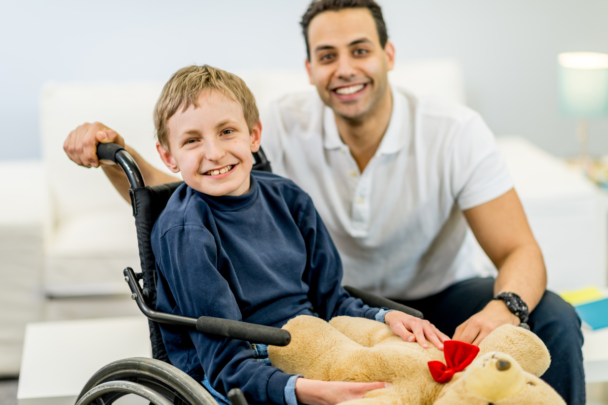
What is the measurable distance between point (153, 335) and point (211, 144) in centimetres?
36

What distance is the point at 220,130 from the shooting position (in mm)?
1048

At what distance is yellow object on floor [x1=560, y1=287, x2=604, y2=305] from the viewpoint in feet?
5.83

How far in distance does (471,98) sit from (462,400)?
7.90ft

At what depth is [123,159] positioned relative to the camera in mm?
1142

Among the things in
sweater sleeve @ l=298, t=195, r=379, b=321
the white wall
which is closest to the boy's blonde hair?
sweater sleeve @ l=298, t=195, r=379, b=321

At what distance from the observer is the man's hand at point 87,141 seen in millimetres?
1217

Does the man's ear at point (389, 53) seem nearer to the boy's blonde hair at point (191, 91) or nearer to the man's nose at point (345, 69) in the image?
the man's nose at point (345, 69)

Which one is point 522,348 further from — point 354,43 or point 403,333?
point 354,43

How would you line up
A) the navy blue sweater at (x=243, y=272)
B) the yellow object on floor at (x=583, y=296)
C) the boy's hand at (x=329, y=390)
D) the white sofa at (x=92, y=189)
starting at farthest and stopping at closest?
1. the white sofa at (x=92, y=189)
2. the yellow object on floor at (x=583, y=296)
3. the navy blue sweater at (x=243, y=272)
4. the boy's hand at (x=329, y=390)

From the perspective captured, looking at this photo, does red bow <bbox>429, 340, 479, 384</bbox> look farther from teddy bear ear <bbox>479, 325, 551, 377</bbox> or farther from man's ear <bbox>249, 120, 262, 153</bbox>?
man's ear <bbox>249, 120, 262, 153</bbox>

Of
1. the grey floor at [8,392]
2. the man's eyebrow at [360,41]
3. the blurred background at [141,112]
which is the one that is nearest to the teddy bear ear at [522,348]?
the blurred background at [141,112]

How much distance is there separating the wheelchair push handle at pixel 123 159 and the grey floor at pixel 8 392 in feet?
3.61

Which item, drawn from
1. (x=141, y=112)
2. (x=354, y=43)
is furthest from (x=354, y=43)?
(x=141, y=112)

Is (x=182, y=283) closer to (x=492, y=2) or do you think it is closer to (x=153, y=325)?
(x=153, y=325)
